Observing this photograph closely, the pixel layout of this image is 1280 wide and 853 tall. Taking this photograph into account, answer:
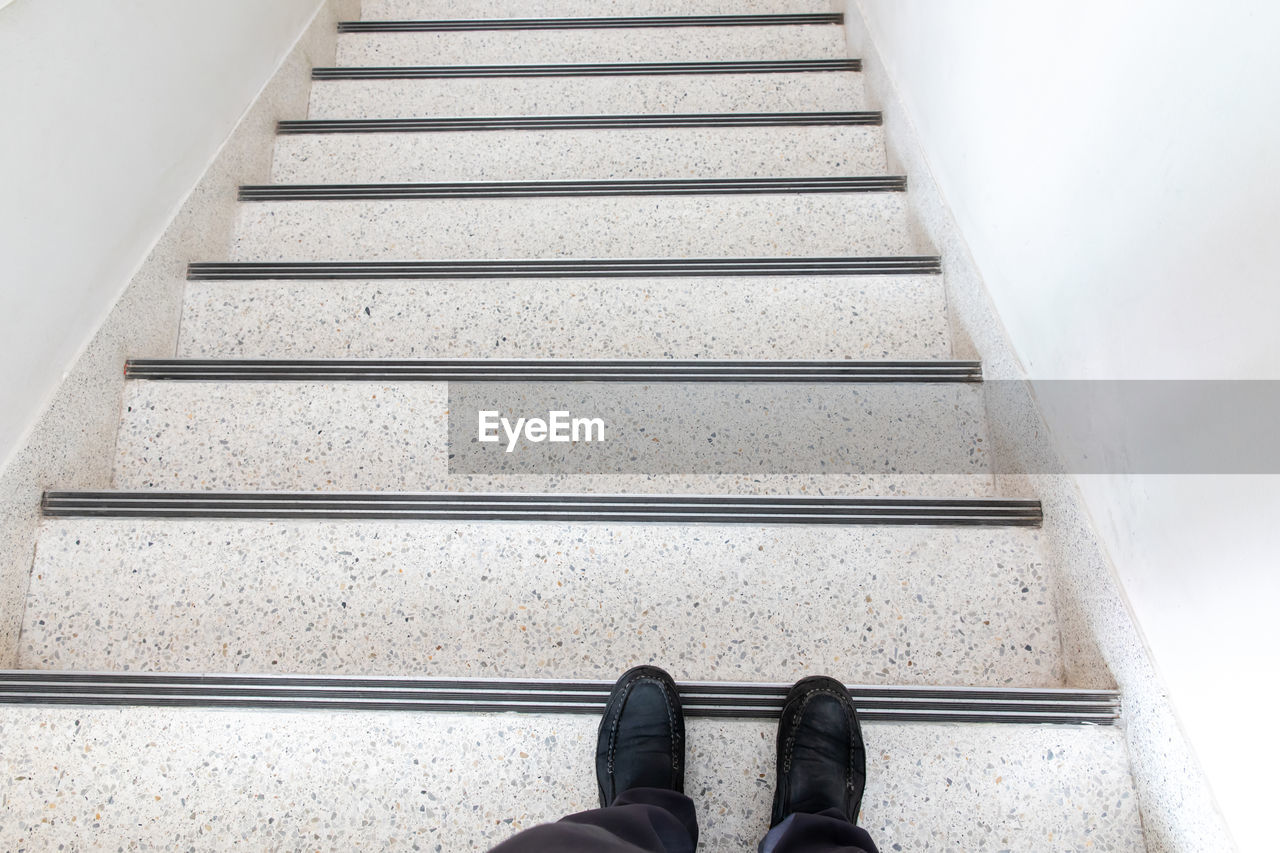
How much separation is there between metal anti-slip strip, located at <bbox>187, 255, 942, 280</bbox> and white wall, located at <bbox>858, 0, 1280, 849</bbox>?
286 millimetres

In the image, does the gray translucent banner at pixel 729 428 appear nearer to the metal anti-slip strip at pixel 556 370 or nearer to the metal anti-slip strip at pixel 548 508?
the metal anti-slip strip at pixel 556 370

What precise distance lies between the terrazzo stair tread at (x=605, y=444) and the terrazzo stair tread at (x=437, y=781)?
0.43 m

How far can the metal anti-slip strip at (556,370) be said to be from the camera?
133 cm

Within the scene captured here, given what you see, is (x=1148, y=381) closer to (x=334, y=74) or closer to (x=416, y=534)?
(x=416, y=534)

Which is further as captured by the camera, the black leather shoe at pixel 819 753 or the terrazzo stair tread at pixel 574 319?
the terrazzo stair tread at pixel 574 319

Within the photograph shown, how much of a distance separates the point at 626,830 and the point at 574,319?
3.09ft

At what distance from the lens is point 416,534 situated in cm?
115

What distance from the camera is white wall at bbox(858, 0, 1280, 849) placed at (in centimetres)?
72

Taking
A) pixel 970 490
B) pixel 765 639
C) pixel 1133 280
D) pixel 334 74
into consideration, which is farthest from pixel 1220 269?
pixel 334 74

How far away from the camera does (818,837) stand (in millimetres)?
866

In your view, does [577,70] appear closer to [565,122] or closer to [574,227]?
[565,122]

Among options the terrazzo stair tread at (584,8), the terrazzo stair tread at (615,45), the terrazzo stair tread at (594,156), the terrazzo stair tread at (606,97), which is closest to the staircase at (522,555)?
the terrazzo stair tread at (594,156)

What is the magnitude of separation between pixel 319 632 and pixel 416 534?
21 cm

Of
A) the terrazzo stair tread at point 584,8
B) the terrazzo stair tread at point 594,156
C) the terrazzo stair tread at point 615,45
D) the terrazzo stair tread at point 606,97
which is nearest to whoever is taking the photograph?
the terrazzo stair tread at point 594,156
